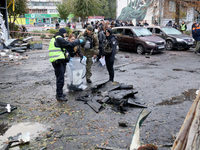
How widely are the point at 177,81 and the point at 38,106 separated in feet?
16.9

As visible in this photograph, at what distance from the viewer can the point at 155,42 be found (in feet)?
46.1

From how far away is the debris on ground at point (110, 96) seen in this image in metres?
5.62

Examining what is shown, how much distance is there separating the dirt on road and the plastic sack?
0.31 m

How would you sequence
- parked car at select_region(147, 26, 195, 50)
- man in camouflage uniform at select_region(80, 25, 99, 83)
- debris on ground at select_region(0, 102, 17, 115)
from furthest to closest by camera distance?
parked car at select_region(147, 26, 195, 50) → man in camouflage uniform at select_region(80, 25, 99, 83) → debris on ground at select_region(0, 102, 17, 115)

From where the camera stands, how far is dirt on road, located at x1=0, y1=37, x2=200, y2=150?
4.07 m

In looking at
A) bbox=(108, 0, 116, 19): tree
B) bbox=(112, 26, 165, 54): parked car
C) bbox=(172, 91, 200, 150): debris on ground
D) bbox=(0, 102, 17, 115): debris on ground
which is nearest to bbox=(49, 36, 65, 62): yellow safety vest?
bbox=(0, 102, 17, 115): debris on ground

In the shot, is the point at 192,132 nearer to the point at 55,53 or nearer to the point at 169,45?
the point at 55,53

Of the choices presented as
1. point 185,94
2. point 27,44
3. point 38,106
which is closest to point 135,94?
point 185,94

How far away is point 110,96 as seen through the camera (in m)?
5.98

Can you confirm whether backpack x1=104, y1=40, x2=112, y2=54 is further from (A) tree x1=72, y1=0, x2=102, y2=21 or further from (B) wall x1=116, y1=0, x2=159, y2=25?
(B) wall x1=116, y1=0, x2=159, y2=25

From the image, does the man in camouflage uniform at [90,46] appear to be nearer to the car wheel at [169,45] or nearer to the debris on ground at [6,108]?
the debris on ground at [6,108]

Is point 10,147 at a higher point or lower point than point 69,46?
lower

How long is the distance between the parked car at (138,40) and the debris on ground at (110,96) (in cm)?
804

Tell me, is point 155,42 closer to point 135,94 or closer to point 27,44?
point 135,94
